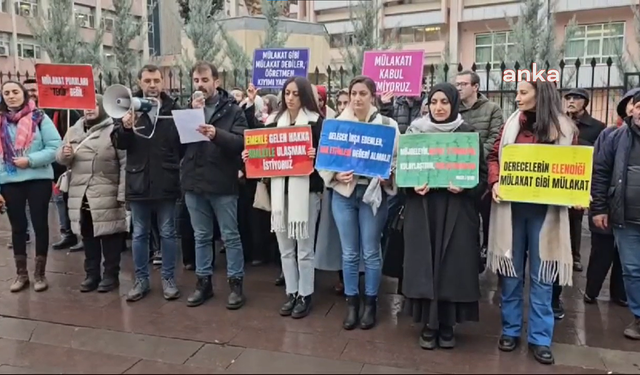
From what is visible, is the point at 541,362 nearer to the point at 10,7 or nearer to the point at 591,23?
the point at 591,23

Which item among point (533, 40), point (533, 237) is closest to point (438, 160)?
point (533, 237)

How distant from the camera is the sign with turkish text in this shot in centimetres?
652

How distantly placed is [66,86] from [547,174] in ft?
14.9

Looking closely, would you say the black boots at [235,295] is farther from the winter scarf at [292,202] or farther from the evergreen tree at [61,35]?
Answer: the evergreen tree at [61,35]

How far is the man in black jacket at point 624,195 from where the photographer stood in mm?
4340

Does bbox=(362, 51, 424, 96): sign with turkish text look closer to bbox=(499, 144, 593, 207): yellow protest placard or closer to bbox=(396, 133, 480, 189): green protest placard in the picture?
bbox=(396, 133, 480, 189): green protest placard

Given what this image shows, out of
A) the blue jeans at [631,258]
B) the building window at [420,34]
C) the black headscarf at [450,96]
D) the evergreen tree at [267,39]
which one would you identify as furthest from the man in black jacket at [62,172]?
the building window at [420,34]

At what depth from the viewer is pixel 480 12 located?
33.3 metres

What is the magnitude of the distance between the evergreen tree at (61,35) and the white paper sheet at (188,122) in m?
7.77

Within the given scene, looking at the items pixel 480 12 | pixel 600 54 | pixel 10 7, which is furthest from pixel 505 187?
pixel 10 7

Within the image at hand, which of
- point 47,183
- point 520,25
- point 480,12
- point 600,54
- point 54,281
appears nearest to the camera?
point 47,183

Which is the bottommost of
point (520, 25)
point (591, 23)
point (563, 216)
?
point (563, 216)

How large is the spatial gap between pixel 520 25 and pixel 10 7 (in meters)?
33.9

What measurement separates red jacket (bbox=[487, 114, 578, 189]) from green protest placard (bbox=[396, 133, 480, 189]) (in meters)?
0.25
